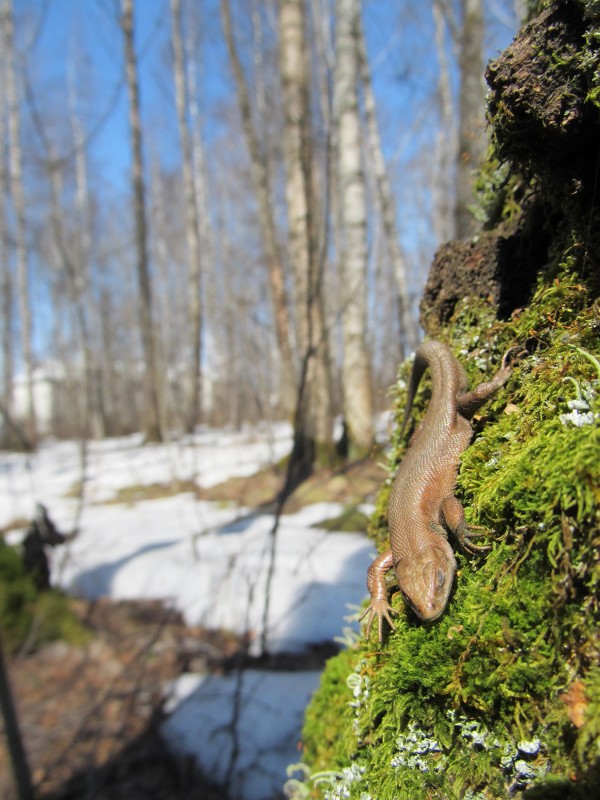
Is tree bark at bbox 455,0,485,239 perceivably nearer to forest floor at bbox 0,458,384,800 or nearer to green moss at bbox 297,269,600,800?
forest floor at bbox 0,458,384,800

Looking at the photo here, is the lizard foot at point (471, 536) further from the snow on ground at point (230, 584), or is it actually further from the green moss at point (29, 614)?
the green moss at point (29, 614)

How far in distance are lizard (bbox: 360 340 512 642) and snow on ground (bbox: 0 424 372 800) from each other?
1565 mm

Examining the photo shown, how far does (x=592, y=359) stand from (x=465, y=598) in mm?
564

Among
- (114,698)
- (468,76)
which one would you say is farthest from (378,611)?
(468,76)

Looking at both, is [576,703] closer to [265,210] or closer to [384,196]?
[265,210]

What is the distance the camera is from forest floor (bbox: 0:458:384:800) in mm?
3775

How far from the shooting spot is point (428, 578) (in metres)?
1.12

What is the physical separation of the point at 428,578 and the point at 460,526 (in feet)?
0.46

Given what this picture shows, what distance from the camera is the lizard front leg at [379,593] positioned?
1256mm

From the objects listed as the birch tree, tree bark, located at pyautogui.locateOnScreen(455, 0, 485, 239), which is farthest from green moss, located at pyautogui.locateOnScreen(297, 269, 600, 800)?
the birch tree

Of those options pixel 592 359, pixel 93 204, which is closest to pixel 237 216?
pixel 93 204

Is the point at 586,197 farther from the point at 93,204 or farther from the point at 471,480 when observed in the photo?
the point at 93,204

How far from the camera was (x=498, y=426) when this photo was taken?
1.25m

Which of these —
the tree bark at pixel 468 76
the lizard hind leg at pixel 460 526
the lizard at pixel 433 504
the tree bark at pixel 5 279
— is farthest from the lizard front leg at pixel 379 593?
the tree bark at pixel 5 279
